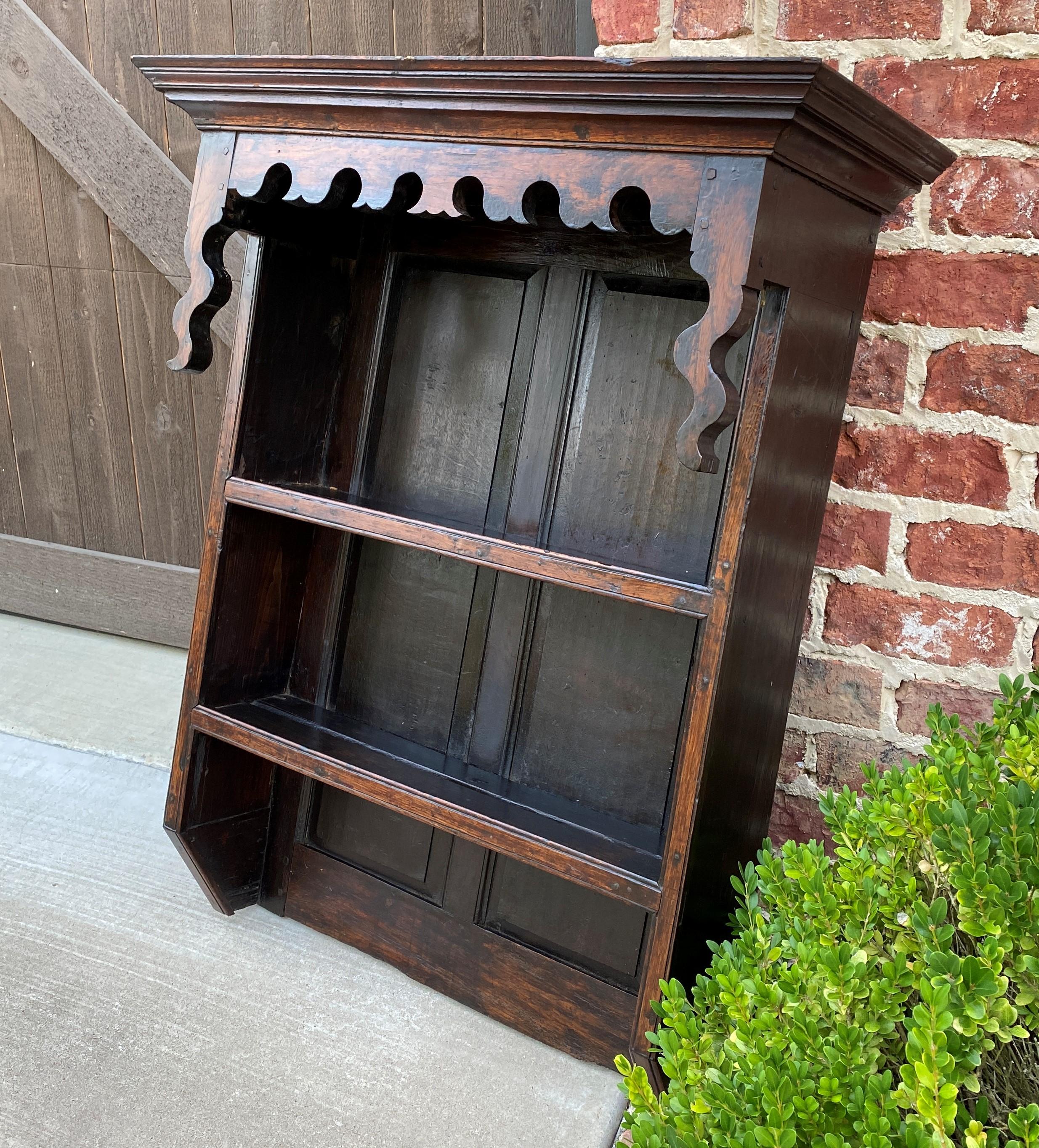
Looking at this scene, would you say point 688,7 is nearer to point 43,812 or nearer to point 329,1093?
point 329,1093

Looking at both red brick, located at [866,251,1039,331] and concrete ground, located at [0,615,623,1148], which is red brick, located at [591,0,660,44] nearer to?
red brick, located at [866,251,1039,331]

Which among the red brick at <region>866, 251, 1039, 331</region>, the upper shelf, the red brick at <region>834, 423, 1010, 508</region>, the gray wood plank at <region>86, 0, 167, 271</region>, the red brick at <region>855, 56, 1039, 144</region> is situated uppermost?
the gray wood plank at <region>86, 0, 167, 271</region>

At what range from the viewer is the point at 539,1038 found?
149cm

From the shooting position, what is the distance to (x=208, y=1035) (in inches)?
56.5

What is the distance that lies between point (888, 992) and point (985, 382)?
2.74 feet

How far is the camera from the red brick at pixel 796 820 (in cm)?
151

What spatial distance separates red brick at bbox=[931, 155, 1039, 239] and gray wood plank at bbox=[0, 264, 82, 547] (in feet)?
6.46

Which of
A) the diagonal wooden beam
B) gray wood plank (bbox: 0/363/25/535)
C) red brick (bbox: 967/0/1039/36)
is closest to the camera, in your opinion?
red brick (bbox: 967/0/1039/36)

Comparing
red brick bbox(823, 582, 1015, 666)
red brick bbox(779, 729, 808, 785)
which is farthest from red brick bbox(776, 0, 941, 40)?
red brick bbox(779, 729, 808, 785)

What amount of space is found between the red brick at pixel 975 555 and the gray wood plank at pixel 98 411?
1.83 m

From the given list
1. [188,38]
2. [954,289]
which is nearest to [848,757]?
[954,289]

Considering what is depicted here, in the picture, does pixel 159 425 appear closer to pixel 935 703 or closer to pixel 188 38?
pixel 188 38

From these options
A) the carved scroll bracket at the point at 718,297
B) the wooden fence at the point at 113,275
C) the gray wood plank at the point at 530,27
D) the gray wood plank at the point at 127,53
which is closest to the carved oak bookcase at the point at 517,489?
the carved scroll bracket at the point at 718,297

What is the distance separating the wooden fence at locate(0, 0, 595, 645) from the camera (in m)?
1.98
